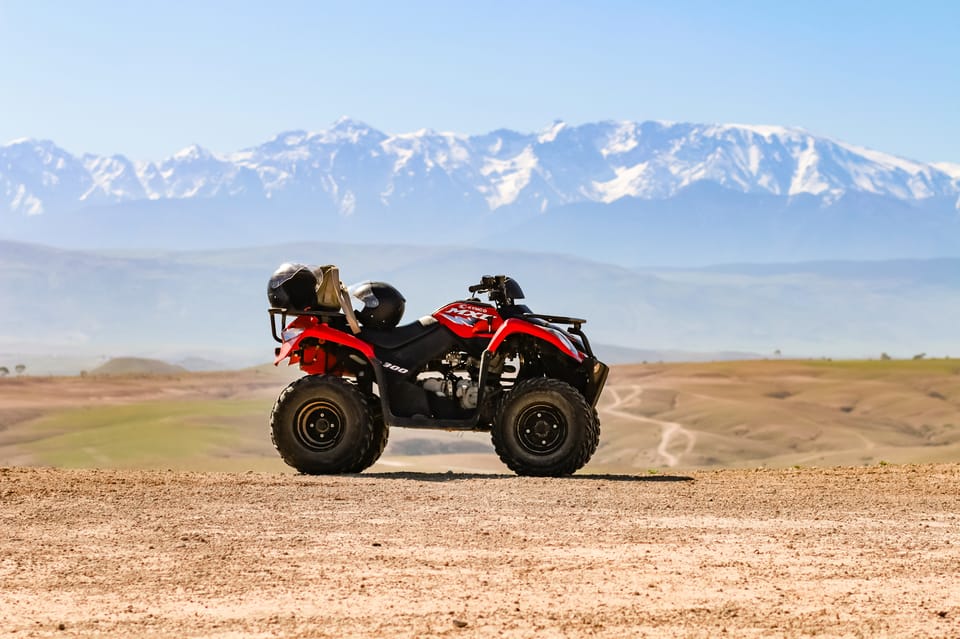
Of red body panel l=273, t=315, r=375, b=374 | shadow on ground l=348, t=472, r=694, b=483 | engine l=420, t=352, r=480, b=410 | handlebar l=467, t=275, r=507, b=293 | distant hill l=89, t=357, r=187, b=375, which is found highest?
handlebar l=467, t=275, r=507, b=293

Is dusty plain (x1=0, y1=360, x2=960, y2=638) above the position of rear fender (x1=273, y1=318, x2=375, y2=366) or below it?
below

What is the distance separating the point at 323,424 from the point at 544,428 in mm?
2690

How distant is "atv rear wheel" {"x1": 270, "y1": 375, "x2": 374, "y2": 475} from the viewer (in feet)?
54.6

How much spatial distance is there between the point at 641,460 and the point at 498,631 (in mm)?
62774

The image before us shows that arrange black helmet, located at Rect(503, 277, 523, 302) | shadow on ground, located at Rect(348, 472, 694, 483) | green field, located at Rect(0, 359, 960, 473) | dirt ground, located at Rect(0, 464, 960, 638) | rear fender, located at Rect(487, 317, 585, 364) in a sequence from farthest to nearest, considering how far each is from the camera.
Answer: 1. green field, located at Rect(0, 359, 960, 473)
2. black helmet, located at Rect(503, 277, 523, 302)
3. rear fender, located at Rect(487, 317, 585, 364)
4. shadow on ground, located at Rect(348, 472, 694, 483)
5. dirt ground, located at Rect(0, 464, 960, 638)

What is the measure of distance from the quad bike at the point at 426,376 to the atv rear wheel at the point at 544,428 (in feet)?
0.04

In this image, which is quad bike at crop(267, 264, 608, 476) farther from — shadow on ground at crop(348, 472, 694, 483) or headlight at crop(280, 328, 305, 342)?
shadow on ground at crop(348, 472, 694, 483)

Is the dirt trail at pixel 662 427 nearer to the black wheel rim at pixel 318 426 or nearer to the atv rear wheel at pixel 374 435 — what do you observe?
the atv rear wheel at pixel 374 435

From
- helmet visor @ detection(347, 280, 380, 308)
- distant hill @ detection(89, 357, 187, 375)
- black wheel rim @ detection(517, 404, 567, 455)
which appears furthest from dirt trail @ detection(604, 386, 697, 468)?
distant hill @ detection(89, 357, 187, 375)

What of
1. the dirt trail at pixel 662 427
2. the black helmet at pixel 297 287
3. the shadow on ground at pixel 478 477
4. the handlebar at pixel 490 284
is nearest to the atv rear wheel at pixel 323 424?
the shadow on ground at pixel 478 477

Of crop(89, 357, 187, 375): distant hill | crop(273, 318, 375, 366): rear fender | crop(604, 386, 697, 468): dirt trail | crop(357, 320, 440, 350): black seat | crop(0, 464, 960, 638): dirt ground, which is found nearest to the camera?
crop(0, 464, 960, 638): dirt ground

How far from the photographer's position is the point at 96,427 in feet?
245

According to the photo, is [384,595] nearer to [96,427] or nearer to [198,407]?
[96,427]

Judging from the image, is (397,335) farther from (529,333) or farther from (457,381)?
(529,333)
